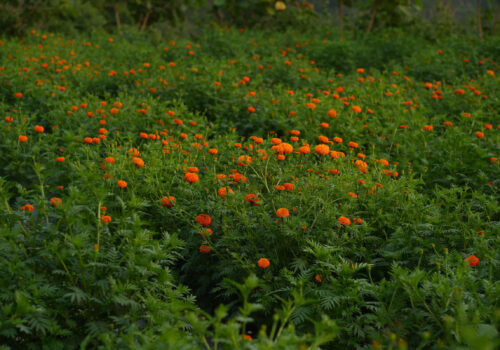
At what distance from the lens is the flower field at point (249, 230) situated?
2016mm

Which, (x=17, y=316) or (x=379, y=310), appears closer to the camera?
(x=17, y=316)

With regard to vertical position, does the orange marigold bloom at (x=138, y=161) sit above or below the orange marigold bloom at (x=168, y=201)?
above

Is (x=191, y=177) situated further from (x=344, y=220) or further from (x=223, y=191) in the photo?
(x=344, y=220)

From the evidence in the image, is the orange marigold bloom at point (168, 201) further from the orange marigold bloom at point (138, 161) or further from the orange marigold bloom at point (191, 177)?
the orange marigold bloom at point (138, 161)

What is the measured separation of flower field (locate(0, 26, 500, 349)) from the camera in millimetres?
2016

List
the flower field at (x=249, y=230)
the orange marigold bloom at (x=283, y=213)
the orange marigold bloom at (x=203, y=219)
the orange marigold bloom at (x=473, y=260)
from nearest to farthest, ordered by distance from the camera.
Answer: the flower field at (x=249, y=230) → the orange marigold bloom at (x=473, y=260) → the orange marigold bloom at (x=283, y=213) → the orange marigold bloom at (x=203, y=219)

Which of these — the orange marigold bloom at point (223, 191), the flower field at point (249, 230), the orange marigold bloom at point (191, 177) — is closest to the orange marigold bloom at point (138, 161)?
the flower field at point (249, 230)

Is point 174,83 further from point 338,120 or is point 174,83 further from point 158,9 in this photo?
point 158,9

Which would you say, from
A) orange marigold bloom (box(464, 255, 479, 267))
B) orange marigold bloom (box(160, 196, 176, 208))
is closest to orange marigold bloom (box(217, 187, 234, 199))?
orange marigold bloom (box(160, 196, 176, 208))

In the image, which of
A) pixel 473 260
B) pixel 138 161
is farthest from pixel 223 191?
pixel 473 260

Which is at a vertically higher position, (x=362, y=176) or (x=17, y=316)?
(x=362, y=176)

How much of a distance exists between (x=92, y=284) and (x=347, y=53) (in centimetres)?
721

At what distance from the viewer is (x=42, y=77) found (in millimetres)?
6004

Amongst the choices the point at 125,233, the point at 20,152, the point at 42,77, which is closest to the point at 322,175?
the point at 125,233
